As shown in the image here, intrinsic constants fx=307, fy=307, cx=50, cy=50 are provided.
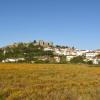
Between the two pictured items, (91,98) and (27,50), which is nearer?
(91,98)

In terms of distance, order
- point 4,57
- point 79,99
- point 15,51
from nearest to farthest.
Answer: point 79,99 → point 4,57 → point 15,51

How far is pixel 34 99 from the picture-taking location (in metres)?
10.3

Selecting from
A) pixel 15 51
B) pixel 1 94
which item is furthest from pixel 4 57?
pixel 1 94

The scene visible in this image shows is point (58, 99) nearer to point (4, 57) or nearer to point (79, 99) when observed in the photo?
point (79, 99)

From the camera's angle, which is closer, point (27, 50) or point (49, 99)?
point (49, 99)

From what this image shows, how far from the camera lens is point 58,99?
33.7ft

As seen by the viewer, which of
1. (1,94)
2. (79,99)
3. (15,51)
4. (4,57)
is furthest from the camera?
(15,51)

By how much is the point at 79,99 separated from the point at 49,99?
984 mm

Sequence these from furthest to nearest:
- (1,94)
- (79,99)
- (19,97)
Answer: (1,94)
(19,97)
(79,99)

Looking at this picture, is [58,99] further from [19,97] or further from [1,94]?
[1,94]

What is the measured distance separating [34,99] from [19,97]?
0.76m

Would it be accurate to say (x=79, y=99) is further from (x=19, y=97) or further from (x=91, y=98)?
(x=19, y=97)

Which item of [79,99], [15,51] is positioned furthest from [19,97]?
[15,51]

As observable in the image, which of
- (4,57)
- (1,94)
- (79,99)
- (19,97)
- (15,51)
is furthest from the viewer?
(15,51)
